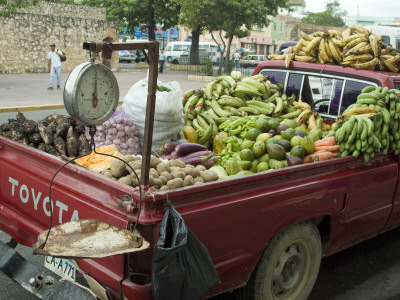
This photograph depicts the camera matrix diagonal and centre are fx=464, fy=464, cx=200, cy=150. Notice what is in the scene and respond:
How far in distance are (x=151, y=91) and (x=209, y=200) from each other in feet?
2.42

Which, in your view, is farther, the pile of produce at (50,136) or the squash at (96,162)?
the pile of produce at (50,136)

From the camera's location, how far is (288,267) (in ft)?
11.8

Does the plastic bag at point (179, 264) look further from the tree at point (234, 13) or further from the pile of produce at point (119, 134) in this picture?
the tree at point (234, 13)

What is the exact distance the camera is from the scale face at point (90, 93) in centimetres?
250

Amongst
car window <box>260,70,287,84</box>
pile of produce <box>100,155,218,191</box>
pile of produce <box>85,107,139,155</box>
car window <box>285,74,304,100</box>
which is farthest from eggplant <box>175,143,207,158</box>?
car window <box>260,70,287,84</box>

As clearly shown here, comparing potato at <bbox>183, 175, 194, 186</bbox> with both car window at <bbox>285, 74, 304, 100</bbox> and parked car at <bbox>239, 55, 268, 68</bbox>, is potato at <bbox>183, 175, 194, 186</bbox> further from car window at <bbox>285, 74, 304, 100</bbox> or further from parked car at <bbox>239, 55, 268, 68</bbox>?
parked car at <bbox>239, 55, 268, 68</bbox>

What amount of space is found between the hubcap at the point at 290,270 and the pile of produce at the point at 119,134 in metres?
2.01

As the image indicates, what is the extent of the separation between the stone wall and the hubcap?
22.1 meters

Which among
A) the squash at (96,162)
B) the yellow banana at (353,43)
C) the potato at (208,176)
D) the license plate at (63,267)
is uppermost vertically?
the yellow banana at (353,43)

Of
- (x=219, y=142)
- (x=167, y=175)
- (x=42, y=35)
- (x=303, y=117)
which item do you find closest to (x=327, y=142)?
(x=303, y=117)

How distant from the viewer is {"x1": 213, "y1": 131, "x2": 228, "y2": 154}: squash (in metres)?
4.86

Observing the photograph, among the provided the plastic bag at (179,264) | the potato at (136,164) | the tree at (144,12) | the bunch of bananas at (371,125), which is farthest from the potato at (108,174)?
the tree at (144,12)

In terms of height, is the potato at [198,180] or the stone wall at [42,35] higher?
the stone wall at [42,35]

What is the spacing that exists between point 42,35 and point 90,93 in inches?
1017
